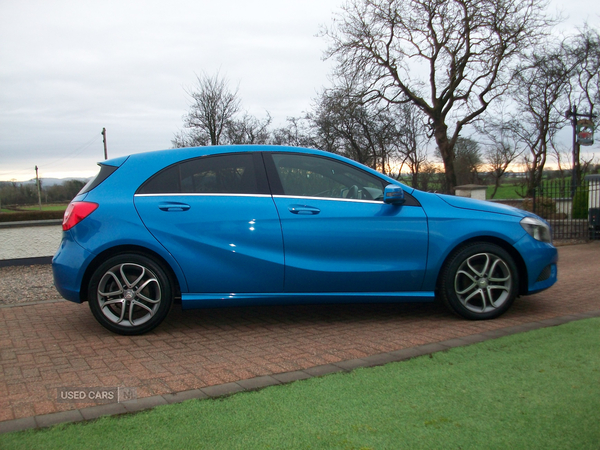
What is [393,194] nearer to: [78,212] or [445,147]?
[78,212]

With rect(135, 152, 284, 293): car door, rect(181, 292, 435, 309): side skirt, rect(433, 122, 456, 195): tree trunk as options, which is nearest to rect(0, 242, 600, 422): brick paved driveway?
rect(181, 292, 435, 309): side skirt

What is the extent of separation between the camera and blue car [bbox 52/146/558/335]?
4562mm

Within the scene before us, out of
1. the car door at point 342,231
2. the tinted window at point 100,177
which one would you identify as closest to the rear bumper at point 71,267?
the tinted window at point 100,177

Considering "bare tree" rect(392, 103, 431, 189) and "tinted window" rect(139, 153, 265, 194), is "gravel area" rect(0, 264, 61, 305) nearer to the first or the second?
"tinted window" rect(139, 153, 265, 194)

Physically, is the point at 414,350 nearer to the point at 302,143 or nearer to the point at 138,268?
A: the point at 138,268

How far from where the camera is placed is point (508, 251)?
16.7 ft

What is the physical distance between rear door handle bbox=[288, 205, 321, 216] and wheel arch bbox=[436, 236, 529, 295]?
4.22 ft

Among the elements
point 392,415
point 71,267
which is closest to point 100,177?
point 71,267

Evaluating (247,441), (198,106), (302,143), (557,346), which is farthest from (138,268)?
(302,143)

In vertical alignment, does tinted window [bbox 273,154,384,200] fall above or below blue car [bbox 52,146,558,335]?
above

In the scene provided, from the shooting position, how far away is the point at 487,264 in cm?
492

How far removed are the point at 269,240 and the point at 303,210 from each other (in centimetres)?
40

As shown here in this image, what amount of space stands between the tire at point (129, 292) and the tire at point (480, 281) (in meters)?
2.51

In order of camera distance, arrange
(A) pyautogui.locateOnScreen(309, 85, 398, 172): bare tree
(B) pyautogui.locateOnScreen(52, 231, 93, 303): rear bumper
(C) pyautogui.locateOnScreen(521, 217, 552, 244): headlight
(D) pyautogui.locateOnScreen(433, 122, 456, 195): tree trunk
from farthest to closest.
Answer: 1. (A) pyautogui.locateOnScreen(309, 85, 398, 172): bare tree
2. (D) pyautogui.locateOnScreen(433, 122, 456, 195): tree trunk
3. (C) pyautogui.locateOnScreen(521, 217, 552, 244): headlight
4. (B) pyautogui.locateOnScreen(52, 231, 93, 303): rear bumper
